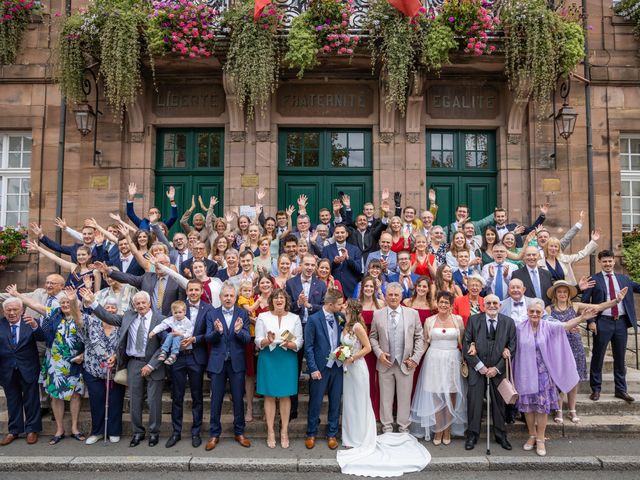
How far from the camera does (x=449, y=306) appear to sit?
A: 21.2 ft

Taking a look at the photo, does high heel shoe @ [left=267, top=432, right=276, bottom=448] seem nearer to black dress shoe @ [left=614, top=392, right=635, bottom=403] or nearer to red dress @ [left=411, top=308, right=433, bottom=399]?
red dress @ [left=411, top=308, right=433, bottom=399]

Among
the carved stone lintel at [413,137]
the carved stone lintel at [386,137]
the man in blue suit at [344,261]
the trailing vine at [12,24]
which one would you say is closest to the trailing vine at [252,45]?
the carved stone lintel at [386,137]

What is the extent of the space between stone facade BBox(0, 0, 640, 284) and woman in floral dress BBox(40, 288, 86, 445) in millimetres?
4782

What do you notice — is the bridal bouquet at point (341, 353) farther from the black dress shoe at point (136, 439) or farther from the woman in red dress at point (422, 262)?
the black dress shoe at point (136, 439)

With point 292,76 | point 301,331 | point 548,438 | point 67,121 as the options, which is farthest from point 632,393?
point 67,121

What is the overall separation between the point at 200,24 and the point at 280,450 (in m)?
7.62

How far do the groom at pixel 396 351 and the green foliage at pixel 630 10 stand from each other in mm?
8708

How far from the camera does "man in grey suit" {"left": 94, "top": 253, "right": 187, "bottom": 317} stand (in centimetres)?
712

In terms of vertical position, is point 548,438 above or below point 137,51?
below

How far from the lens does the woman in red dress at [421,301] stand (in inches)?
267

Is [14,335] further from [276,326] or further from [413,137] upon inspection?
[413,137]

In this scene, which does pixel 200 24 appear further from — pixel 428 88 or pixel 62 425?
pixel 62 425

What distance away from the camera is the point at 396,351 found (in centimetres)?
653

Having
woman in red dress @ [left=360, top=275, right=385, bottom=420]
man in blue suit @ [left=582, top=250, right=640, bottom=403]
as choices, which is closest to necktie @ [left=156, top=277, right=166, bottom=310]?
woman in red dress @ [left=360, top=275, right=385, bottom=420]
